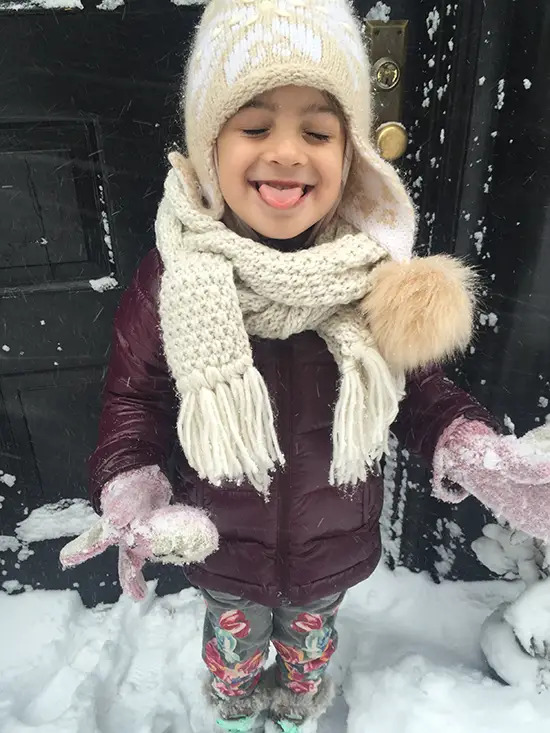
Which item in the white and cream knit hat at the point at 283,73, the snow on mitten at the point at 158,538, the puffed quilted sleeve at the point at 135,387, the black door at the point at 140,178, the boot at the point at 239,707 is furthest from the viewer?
the boot at the point at 239,707

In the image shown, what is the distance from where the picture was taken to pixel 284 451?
1.11 meters

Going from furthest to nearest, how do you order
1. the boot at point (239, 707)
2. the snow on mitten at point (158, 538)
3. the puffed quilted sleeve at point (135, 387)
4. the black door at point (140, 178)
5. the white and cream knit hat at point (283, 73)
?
the boot at point (239, 707) < the black door at point (140, 178) < the puffed quilted sleeve at point (135, 387) < the snow on mitten at point (158, 538) < the white and cream knit hat at point (283, 73)

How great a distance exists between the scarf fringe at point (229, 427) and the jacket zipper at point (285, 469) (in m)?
0.09

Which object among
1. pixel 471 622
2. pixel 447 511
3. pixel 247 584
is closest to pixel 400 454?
pixel 447 511

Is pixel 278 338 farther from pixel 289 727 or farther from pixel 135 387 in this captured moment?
pixel 289 727

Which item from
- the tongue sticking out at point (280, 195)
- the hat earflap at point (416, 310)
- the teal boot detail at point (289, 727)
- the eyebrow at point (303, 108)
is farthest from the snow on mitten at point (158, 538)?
the teal boot detail at point (289, 727)

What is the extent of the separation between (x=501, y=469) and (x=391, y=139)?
31.3 inches

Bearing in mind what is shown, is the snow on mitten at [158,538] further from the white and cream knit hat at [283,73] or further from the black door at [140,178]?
the black door at [140,178]

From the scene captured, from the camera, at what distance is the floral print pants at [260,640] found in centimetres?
131

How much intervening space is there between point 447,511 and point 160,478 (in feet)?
3.38

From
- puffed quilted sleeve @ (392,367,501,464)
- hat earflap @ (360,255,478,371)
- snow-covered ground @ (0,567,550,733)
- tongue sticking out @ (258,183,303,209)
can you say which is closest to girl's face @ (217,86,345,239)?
tongue sticking out @ (258,183,303,209)

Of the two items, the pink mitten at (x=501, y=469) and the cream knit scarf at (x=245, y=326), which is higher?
the cream knit scarf at (x=245, y=326)

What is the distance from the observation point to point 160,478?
42.2 inches

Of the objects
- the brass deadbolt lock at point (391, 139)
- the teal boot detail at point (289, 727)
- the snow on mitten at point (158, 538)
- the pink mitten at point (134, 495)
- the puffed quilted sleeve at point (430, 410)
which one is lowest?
the teal boot detail at point (289, 727)
